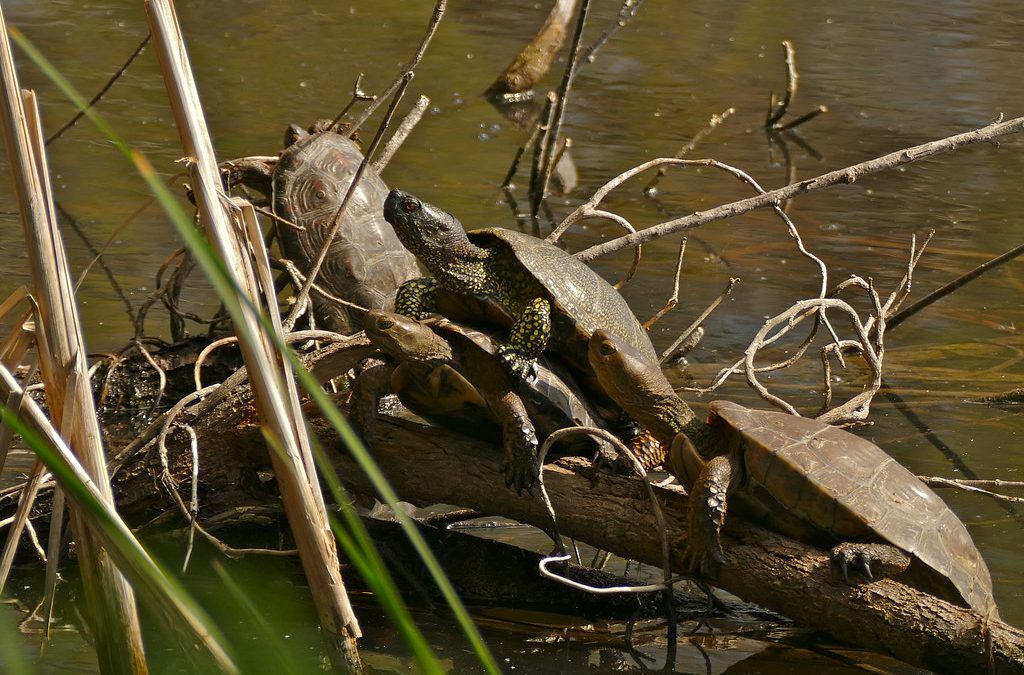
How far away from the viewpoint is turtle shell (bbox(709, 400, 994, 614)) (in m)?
2.70

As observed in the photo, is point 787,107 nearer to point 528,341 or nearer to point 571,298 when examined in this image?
point 571,298

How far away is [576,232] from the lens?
23.7 ft

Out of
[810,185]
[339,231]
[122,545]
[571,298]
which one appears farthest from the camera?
[339,231]

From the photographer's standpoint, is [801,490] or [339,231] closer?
[801,490]

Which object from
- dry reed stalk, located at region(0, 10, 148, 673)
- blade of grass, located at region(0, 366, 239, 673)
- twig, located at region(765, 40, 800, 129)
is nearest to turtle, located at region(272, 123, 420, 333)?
dry reed stalk, located at region(0, 10, 148, 673)

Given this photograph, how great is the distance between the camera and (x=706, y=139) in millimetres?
9516

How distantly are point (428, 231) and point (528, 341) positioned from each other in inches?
22.2

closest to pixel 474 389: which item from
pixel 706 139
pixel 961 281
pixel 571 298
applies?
pixel 571 298

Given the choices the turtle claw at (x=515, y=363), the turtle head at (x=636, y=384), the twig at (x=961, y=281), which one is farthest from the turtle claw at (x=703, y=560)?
the twig at (x=961, y=281)

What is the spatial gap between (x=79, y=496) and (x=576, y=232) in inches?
251

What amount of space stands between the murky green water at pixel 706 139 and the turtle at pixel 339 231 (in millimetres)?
804

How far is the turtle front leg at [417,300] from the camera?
339cm

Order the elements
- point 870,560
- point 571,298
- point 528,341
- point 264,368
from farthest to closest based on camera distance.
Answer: point 571,298, point 528,341, point 870,560, point 264,368

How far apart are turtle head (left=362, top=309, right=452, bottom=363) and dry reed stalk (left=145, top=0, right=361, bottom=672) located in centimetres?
105
